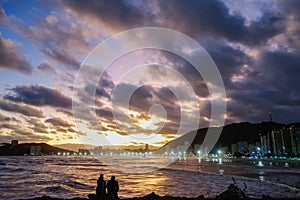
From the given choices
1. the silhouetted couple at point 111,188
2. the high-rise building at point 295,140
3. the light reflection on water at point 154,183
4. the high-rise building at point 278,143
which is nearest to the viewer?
the silhouetted couple at point 111,188

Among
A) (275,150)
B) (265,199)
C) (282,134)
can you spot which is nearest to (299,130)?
(282,134)

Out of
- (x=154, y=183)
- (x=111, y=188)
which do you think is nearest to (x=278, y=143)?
(x=154, y=183)

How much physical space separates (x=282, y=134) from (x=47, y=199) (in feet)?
682

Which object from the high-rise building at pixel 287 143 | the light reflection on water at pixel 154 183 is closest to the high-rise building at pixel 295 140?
the high-rise building at pixel 287 143

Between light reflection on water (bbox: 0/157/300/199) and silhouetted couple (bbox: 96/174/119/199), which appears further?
light reflection on water (bbox: 0/157/300/199)

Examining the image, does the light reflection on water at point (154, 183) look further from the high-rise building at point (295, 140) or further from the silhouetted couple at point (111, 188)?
the high-rise building at point (295, 140)

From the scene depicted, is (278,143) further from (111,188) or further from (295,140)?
(111,188)

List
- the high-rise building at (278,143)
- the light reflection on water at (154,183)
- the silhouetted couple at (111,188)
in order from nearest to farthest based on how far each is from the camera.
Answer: the silhouetted couple at (111,188), the light reflection on water at (154,183), the high-rise building at (278,143)

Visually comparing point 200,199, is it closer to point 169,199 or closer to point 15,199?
point 169,199

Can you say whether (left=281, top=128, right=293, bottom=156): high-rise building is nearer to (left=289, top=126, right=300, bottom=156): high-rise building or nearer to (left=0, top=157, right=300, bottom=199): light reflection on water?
(left=289, top=126, right=300, bottom=156): high-rise building

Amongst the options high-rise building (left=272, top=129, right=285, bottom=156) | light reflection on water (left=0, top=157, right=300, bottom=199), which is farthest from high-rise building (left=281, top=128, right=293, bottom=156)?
light reflection on water (left=0, top=157, right=300, bottom=199)

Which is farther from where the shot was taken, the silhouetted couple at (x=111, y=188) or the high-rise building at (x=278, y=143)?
the high-rise building at (x=278, y=143)

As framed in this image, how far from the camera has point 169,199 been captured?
13.9 m

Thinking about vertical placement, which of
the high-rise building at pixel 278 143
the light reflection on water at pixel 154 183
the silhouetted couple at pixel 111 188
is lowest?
the light reflection on water at pixel 154 183
